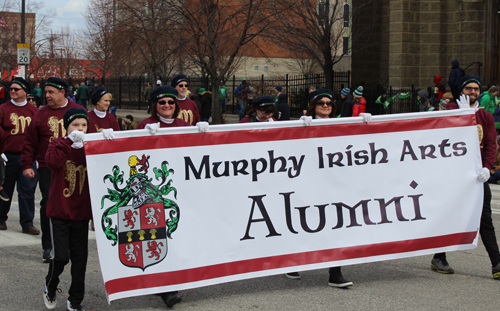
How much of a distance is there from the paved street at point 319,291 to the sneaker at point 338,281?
0.06 meters

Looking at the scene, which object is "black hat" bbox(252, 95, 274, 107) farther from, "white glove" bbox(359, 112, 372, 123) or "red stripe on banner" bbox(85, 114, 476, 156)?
"white glove" bbox(359, 112, 372, 123)

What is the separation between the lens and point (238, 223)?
509cm

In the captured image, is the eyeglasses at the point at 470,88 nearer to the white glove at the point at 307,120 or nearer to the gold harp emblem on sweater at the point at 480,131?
the gold harp emblem on sweater at the point at 480,131

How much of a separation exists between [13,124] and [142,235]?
3820 mm

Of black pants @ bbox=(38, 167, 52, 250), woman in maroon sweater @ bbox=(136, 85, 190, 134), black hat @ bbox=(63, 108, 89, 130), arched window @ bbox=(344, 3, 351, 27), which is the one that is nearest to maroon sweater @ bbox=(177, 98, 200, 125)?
black pants @ bbox=(38, 167, 52, 250)

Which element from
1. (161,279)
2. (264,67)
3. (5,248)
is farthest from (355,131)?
(264,67)

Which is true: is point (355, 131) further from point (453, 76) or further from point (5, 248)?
point (453, 76)

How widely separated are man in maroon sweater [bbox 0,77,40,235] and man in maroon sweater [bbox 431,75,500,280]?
5.11m

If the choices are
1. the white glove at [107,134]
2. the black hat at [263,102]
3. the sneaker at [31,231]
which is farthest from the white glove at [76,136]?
the sneaker at [31,231]

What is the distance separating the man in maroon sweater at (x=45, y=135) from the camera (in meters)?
6.27

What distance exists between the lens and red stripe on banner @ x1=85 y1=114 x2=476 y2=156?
4.73 meters

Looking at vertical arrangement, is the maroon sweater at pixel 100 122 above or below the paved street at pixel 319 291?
above

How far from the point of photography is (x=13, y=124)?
7.62m

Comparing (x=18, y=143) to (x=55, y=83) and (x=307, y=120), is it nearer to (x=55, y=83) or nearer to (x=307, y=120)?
(x=55, y=83)
